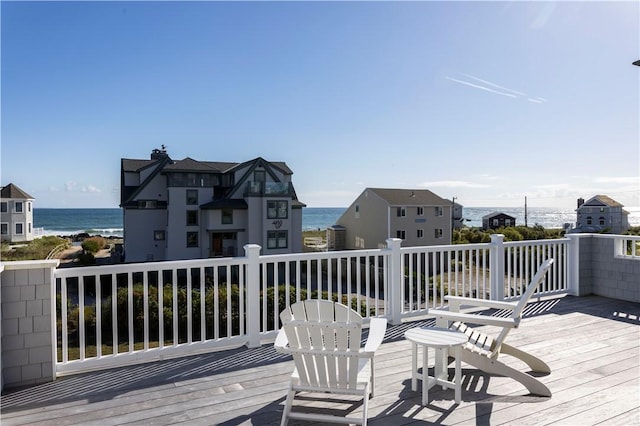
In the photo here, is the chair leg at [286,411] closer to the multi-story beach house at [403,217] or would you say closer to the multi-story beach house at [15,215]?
the multi-story beach house at [15,215]

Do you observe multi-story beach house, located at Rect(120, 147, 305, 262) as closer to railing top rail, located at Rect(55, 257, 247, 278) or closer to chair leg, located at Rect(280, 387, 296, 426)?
railing top rail, located at Rect(55, 257, 247, 278)

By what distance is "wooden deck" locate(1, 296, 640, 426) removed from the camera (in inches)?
100

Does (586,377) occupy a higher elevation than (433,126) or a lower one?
lower

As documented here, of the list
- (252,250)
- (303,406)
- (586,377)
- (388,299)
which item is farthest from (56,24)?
(586,377)

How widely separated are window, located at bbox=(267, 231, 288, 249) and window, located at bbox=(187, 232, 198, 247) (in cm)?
436

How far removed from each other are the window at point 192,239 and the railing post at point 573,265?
2081 cm

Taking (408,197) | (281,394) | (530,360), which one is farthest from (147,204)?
(530,360)

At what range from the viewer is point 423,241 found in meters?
27.2

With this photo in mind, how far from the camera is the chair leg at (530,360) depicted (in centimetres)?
323

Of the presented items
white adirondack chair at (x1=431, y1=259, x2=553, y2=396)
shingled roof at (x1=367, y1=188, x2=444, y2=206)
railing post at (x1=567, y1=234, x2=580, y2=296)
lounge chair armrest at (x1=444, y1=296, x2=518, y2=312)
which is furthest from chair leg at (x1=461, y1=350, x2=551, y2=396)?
shingled roof at (x1=367, y1=188, x2=444, y2=206)

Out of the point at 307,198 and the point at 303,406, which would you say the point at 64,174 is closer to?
the point at 307,198

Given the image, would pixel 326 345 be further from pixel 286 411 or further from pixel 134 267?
pixel 134 267

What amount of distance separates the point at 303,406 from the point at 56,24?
1236 cm

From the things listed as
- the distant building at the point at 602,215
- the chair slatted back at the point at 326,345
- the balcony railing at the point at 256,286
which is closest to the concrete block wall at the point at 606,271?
the balcony railing at the point at 256,286
